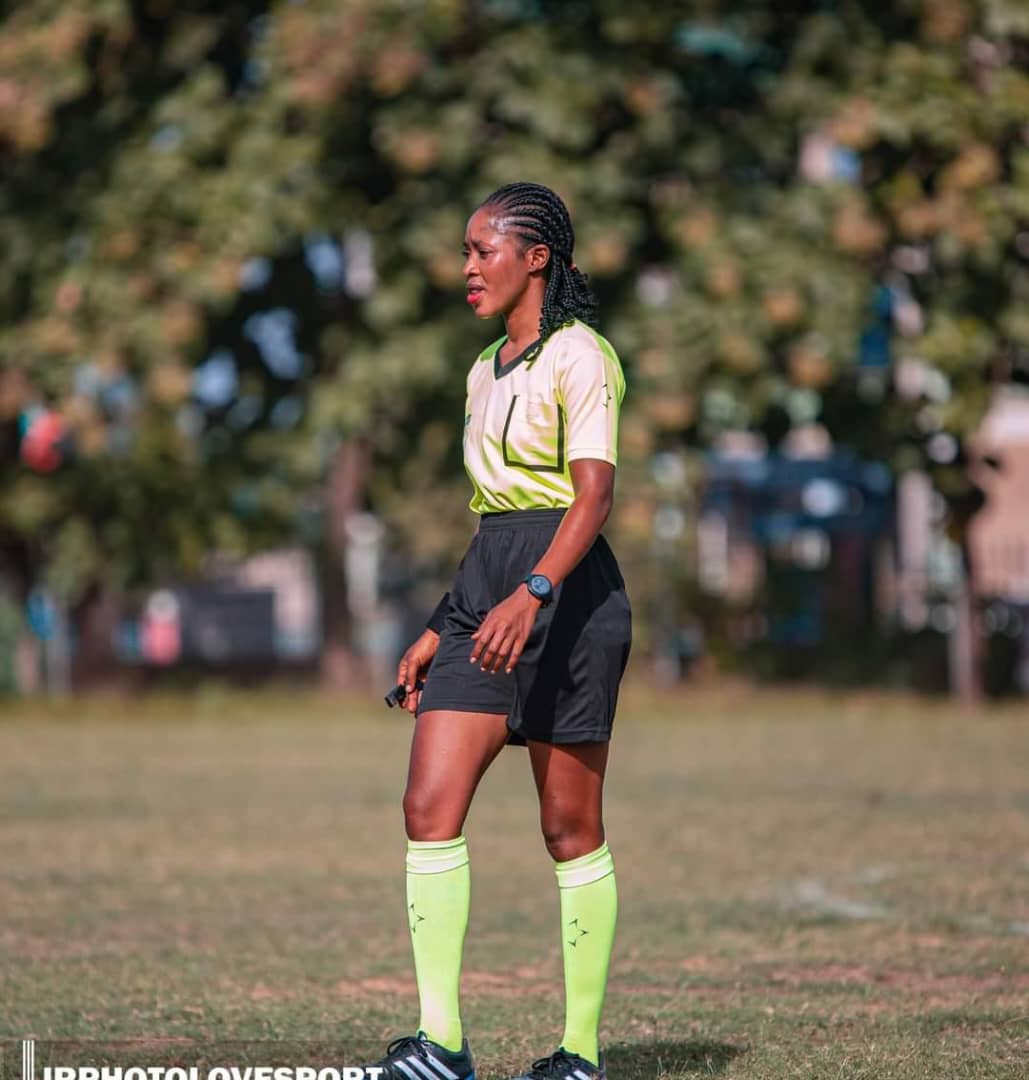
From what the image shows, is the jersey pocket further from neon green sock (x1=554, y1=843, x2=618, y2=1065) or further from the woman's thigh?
neon green sock (x1=554, y1=843, x2=618, y2=1065)

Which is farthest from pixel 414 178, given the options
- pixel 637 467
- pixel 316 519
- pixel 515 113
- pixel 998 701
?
pixel 316 519

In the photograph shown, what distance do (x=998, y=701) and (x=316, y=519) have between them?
452 inches

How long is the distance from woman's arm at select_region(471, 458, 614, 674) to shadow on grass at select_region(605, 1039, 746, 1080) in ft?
4.06

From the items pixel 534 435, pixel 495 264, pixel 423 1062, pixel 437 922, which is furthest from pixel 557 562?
pixel 423 1062

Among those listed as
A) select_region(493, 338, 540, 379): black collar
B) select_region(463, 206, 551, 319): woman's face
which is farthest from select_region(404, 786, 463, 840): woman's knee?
select_region(463, 206, 551, 319): woman's face

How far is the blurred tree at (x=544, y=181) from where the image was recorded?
68.1 ft

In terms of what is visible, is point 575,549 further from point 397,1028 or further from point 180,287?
point 180,287

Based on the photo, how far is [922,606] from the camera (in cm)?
2555

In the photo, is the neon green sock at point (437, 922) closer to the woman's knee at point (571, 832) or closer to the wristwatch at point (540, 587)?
the woman's knee at point (571, 832)

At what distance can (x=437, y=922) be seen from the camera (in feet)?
17.6

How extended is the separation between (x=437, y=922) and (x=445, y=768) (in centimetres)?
36

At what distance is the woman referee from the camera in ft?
17.5

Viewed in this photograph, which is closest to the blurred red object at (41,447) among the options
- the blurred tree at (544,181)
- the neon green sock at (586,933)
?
the blurred tree at (544,181)

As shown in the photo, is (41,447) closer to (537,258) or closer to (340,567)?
(340,567)
